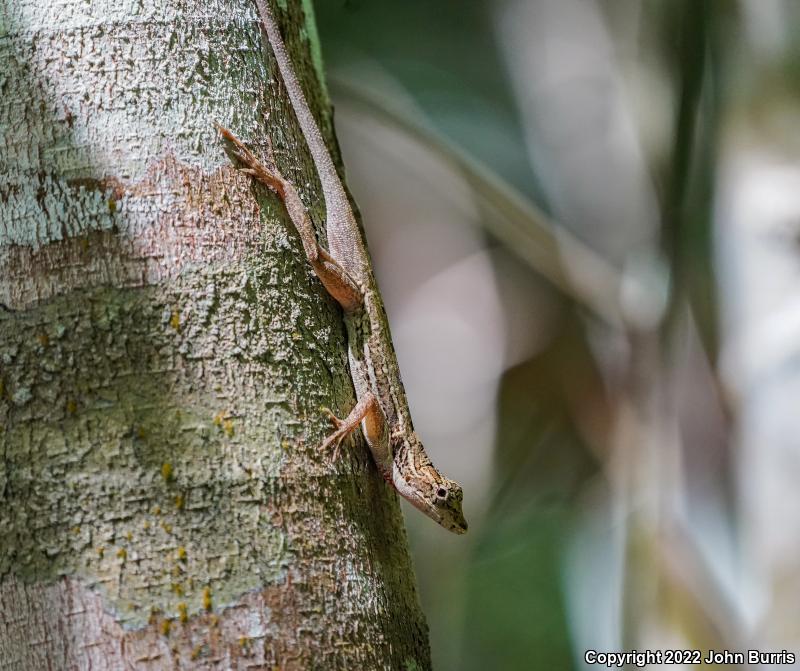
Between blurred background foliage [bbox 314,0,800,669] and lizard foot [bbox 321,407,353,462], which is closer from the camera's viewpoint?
lizard foot [bbox 321,407,353,462]

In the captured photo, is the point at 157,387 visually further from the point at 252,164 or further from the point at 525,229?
the point at 525,229

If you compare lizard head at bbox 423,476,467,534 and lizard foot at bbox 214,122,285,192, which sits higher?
lizard foot at bbox 214,122,285,192

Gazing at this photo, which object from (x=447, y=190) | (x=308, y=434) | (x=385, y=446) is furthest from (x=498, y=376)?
(x=308, y=434)

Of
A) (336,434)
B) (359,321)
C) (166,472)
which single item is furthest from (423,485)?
(166,472)

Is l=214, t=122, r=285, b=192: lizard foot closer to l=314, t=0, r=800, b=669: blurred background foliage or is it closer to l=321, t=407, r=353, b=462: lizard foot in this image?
l=321, t=407, r=353, b=462: lizard foot

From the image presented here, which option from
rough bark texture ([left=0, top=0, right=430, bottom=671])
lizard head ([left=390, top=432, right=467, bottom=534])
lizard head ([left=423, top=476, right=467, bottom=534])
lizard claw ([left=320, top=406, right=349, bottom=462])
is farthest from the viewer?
lizard head ([left=423, top=476, right=467, bottom=534])

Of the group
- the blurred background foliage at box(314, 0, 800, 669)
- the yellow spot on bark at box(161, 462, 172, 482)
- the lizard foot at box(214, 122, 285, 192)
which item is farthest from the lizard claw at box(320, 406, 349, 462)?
the blurred background foliage at box(314, 0, 800, 669)
